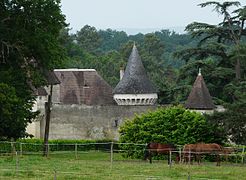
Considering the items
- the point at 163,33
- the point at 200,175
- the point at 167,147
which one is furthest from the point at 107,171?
the point at 163,33

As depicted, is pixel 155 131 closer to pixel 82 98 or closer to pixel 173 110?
pixel 173 110

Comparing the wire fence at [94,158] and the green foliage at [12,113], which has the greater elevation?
the green foliage at [12,113]

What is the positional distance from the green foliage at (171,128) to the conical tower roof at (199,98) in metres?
7.41

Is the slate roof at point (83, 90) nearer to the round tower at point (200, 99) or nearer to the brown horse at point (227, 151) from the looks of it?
the round tower at point (200, 99)

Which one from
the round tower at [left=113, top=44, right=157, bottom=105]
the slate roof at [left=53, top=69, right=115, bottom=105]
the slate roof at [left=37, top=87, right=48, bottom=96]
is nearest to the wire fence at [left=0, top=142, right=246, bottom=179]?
the slate roof at [left=37, top=87, right=48, bottom=96]

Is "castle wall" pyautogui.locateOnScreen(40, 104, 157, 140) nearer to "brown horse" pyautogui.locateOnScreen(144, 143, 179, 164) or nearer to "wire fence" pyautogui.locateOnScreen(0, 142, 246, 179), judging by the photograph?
"wire fence" pyautogui.locateOnScreen(0, 142, 246, 179)

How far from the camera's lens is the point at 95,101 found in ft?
183

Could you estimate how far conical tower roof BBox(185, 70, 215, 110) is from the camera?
46.1m

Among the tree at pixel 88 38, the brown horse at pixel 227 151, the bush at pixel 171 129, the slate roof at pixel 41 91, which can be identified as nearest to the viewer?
the brown horse at pixel 227 151

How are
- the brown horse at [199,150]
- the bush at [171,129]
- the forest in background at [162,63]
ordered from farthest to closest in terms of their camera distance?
the forest in background at [162,63] → the bush at [171,129] → the brown horse at [199,150]

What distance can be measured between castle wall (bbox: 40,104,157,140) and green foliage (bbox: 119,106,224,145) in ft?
29.3

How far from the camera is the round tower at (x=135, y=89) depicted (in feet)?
180

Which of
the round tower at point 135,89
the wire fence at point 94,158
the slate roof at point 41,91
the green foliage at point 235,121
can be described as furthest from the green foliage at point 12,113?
the round tower at point 135,89

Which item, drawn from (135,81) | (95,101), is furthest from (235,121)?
(95,101)
